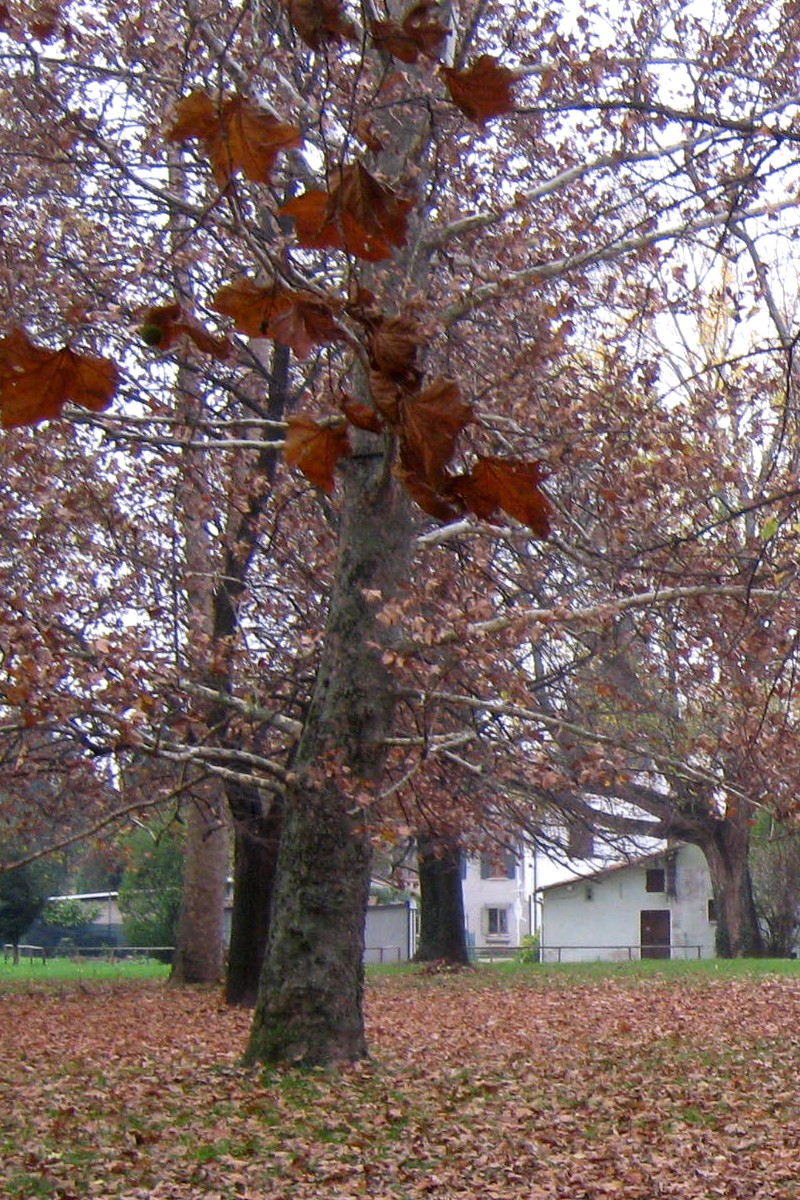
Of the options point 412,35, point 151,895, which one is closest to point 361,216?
A: point 412,35

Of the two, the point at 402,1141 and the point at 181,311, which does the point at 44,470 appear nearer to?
the point at 402,1141

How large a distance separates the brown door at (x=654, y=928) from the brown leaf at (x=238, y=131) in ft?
159

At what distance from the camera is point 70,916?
51.4 metres

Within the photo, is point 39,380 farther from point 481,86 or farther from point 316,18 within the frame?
point 316,18

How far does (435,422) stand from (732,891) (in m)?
32.0

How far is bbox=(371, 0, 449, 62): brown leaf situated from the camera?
9.23ft

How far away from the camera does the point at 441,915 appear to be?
2611cm

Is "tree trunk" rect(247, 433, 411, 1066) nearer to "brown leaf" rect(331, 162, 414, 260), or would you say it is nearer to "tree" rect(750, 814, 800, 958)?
"brown leaf" rect(331, 162, 414, 260)

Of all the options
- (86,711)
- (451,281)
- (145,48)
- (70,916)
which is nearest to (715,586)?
(451,281)

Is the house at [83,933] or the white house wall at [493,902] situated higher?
the white house wall at [493,902]

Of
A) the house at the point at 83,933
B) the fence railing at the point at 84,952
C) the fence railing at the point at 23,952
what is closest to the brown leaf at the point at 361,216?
the fence railing at the point at 84,952

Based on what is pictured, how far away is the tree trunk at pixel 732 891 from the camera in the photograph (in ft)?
107

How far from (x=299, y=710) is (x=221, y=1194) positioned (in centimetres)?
741

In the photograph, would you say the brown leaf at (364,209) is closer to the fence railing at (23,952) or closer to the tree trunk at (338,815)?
the tree trunk at (338,815)
